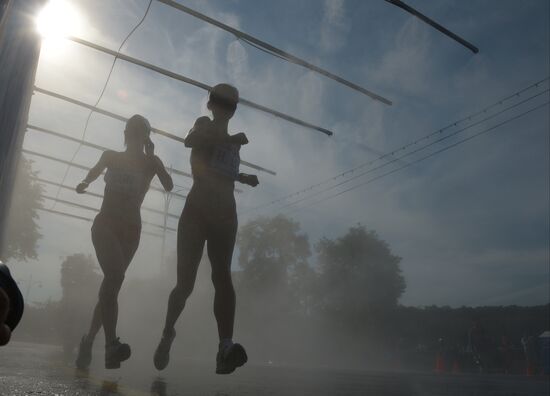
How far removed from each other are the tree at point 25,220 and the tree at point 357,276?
28.4 meters

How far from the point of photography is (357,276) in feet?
162

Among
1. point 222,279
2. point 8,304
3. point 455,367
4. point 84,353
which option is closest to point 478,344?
point 455,367

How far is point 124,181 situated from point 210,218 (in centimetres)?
113

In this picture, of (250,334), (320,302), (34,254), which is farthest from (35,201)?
(320,302)

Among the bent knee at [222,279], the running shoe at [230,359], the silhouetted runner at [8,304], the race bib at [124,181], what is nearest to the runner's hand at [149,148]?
the race bib at [124,181]

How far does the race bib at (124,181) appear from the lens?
386 cm

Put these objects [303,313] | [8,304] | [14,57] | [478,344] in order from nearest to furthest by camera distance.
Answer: [8,304] → [14,57] → [478,344] → [303,313]

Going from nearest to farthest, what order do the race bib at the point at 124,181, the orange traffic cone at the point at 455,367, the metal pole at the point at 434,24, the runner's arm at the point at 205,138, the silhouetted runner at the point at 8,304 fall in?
1. the silhouetted runner at the point at 8,304
2. the runner's arm at the point at 205,138
3. the race bib at the point at 124,181
4. the metal pole at the point at 434,24
5. the orange traffic cone at the point at 455,367

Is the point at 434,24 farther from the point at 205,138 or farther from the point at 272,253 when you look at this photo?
the point at 272,253

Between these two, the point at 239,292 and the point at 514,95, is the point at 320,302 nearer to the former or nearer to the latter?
the point at 239,292

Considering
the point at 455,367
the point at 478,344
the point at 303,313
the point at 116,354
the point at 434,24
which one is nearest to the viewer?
the point at 116,354

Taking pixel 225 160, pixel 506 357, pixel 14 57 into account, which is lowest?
pixel 506 357

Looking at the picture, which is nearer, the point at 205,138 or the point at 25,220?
the point at 205,138

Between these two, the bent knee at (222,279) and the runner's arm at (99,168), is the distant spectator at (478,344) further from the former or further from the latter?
the runner's arm at (99,168)
